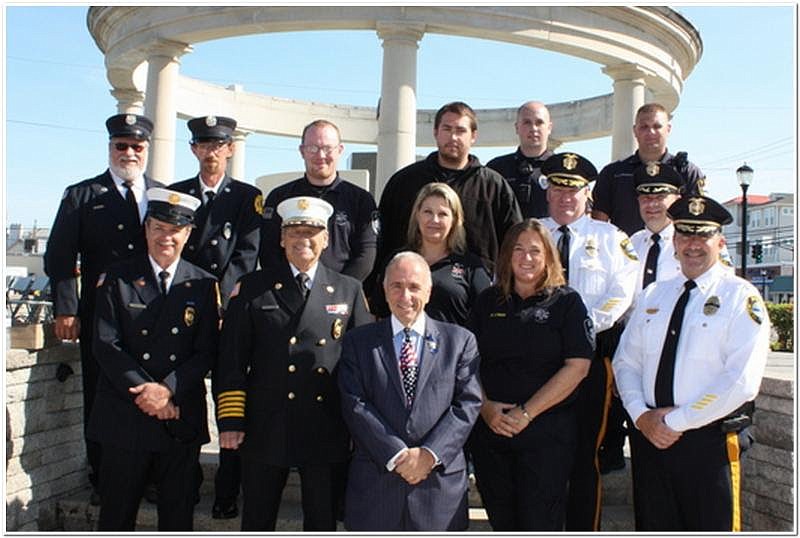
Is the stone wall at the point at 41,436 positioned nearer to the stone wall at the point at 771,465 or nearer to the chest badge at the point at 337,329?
the chest badge at the point at 337,329

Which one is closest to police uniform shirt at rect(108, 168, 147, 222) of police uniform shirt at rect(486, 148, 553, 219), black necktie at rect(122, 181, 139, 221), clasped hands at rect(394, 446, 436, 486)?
black necktie at rect(122, 181, 139, 221)

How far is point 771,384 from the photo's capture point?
5406 millimetres

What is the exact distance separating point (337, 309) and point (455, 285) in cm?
86

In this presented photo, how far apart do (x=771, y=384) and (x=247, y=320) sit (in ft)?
12.6

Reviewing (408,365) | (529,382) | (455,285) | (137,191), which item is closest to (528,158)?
(455,285)

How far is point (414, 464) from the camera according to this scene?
401cm

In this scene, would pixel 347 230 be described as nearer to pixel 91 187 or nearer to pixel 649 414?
pixel 91 187

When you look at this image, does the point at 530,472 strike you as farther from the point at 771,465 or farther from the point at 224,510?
the point at 224,510

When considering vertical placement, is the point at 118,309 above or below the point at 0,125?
below

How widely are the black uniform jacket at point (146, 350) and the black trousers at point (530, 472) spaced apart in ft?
6.22

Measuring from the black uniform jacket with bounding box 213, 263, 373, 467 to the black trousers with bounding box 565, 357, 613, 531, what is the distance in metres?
1.61

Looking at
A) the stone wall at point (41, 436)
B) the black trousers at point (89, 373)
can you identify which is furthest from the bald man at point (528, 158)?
the stone wall at point (41, 436)

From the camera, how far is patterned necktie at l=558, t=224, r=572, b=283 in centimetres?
530

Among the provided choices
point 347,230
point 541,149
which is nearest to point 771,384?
point 541,149
